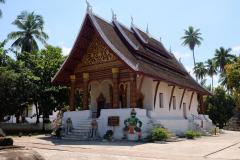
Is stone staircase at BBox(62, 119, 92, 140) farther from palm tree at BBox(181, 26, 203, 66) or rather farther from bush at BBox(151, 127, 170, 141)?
palm tree at BBox(181, 26, 203, 66)

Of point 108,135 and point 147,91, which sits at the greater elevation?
point 147,91

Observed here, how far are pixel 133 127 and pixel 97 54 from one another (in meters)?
5.84

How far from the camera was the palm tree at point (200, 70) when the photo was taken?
5894cm

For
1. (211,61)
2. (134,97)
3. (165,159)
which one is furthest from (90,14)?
(211,61)

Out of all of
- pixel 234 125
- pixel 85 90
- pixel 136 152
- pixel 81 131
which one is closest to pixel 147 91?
pixel 85 90

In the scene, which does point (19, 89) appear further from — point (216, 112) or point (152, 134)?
point (216, 112)

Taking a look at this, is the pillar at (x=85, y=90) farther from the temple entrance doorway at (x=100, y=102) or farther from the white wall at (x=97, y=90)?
the temple entrance doorway at (x=100, y=102)

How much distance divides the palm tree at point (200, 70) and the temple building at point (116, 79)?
34355 millimetres

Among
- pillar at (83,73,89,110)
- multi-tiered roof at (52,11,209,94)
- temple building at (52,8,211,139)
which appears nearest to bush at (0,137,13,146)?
temple building at (52,8,211,139)

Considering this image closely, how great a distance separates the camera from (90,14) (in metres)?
20.1

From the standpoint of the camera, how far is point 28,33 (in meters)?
36.3

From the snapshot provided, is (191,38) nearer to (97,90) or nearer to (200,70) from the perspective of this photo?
(200,70)

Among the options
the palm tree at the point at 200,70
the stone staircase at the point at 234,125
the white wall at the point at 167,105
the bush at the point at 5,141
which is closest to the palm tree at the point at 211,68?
the palm tree at the point at 200,70

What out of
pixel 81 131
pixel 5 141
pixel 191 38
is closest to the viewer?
pixel 5 141
